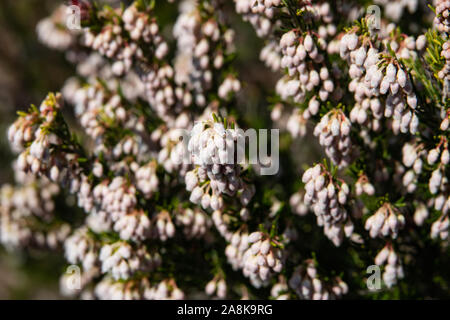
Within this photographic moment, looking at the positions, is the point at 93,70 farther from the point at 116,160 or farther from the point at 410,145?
the point at 410,145

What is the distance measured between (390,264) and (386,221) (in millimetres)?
389

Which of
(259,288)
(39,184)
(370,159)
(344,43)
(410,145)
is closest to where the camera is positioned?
(344,43)

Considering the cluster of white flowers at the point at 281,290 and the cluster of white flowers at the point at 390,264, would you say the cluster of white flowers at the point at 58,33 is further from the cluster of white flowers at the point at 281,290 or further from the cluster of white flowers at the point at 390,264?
the cluster of white flowers at the point at 390,264

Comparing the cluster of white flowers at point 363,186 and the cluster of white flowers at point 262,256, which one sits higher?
the cluster of white flowers at point 363,186

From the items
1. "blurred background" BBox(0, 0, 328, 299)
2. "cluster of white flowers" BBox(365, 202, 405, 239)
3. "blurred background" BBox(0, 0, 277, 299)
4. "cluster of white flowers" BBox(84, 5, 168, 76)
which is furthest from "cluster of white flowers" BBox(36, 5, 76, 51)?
"cluster of white flowers" BBox(365, 202, 405, 239)

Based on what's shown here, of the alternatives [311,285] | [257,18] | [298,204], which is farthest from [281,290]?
[257,18]

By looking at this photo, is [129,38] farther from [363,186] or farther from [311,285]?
[311,285]

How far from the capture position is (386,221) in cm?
311

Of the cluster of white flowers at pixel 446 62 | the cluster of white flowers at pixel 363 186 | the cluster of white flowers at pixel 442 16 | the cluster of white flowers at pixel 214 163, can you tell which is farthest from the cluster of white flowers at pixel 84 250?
the cluster of white flowers at pixel 442 16

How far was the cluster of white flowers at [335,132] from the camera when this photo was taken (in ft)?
9.68

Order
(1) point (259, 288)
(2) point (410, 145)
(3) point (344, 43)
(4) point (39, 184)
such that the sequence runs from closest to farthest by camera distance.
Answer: (3) point (344, 43), (2) point (410, 145), (1) point (259, 288), (4) point (39, 184)

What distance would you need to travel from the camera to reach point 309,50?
2930 mm
